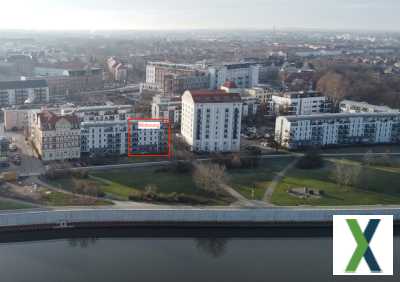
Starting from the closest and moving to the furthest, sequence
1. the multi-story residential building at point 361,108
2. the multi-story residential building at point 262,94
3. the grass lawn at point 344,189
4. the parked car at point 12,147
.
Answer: the grass lawn at point 344,189 → the parked car at point 12,147 → the multi-story residential building at point 361,108 → the multi-story residential building at point 262,94

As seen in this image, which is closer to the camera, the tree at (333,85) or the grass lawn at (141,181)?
the grass lawn at (141,181)

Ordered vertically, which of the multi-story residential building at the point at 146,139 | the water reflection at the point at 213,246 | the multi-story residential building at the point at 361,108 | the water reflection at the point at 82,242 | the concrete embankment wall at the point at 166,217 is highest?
the multi-story residential building at the point at 361,108

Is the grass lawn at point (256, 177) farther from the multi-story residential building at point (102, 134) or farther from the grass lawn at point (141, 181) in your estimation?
the multi-story residential building at point (102, 134)

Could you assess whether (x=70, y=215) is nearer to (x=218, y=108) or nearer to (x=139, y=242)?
(x=139, y=242)

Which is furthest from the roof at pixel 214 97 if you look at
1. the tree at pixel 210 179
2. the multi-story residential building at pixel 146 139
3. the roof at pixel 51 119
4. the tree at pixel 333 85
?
the tree at pixel 333 85

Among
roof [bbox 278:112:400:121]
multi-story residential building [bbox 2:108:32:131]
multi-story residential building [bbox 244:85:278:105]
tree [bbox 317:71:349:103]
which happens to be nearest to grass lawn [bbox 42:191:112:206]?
multi-story residential building [bbox 2:108:32:131]
